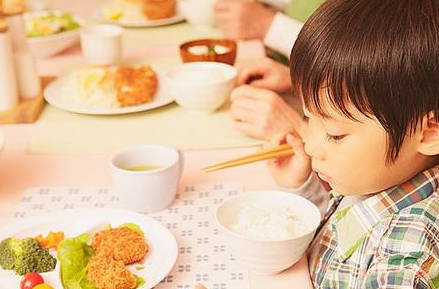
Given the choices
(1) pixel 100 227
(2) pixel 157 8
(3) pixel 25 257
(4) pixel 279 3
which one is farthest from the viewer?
(4) pixel 279 3

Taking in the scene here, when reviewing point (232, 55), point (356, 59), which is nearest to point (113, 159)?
point (356, 59)

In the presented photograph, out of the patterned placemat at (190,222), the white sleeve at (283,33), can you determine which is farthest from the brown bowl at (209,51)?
the patterned placemat at (190,222)

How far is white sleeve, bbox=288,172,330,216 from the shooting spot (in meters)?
1.37

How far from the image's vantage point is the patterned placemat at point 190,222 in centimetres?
106

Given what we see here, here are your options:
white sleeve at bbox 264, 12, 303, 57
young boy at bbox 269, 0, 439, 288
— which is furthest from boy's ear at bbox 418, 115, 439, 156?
white sleeve at bbox 264, 12, 303, 57

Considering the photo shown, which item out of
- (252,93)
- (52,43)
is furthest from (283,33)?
(52,43)

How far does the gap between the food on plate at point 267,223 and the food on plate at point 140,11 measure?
1.33 metres

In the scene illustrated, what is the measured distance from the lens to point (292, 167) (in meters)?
1.36

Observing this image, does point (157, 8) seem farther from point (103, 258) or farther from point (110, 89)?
point (103, 258)

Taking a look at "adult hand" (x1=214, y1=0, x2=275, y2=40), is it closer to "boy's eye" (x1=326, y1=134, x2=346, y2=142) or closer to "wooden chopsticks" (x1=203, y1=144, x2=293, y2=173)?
"wooden chopsticks" (x1=203, y1=144, x2=293, y2=173)

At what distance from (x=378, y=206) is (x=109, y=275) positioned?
1.41ft

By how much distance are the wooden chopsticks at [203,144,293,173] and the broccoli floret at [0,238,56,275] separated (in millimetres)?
388

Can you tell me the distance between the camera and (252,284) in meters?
1.04

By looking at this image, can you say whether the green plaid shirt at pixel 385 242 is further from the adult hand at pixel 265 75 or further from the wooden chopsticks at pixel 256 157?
the adult hand at pixel 265 75
